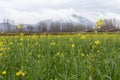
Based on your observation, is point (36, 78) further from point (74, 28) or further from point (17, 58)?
point (74, 28)

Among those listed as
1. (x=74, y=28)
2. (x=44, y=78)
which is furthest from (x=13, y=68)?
(x=74, y=28)

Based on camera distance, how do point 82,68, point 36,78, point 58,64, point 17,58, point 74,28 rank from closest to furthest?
point 36,78 < point 82,68 < point 58,64 < point 17,58 < point 74,28

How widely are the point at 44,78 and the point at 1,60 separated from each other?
1.32 m

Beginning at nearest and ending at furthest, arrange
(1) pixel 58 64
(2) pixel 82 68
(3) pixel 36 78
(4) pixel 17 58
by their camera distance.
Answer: (3) pixel 36 78, (2) pixel 82 68, (1) pixel 58 64, (4) pixel 17 58

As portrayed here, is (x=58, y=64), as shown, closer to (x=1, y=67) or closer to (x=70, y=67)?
(x=70, y=67)

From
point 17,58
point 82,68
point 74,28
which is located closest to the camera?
point 82,68

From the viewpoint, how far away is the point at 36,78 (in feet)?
9.68

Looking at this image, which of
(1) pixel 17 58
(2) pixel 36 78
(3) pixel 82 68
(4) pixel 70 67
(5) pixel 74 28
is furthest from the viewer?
(5) pixel 74 28

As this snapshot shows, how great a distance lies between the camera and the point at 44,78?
3.12m

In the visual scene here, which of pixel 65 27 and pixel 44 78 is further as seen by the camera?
pixel 65 27

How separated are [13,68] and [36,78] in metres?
0.91

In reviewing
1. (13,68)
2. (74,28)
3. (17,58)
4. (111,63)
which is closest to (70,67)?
(111,63)

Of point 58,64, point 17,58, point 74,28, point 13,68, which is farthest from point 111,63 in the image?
point 74,28

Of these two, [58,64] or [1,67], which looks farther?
[58,64]
